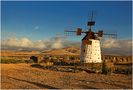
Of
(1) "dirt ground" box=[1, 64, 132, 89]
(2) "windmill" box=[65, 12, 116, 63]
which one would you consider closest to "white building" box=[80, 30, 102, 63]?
(2) "windmill" box=[65, 12, 116, 63]

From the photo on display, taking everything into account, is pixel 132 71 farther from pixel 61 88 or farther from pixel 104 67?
pixel 61 88

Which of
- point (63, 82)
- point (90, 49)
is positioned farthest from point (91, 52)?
point (63, 82)

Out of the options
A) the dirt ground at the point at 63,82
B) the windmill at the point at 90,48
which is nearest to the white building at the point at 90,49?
the windmill at the point at 90,48

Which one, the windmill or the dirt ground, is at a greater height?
the windmill

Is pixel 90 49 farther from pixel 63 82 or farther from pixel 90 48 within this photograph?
pixel 63 82

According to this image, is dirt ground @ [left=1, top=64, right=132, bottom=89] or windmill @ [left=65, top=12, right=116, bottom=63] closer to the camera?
dirt ground @ [left=1, top=64, right=132, bottom=89]

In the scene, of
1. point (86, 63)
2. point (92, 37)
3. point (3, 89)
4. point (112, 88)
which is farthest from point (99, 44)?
point (3, 89)

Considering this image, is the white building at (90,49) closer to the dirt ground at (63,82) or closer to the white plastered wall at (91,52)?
the white plastered wall at (91,52)

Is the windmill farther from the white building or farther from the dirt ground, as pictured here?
the dirt ground

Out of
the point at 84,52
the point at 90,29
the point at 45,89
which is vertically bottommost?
the point at 45,89

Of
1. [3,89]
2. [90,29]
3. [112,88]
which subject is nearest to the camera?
[3,89]

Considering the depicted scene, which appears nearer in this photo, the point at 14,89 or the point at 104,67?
the point at 14,89

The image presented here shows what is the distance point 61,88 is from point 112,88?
2.99 meters

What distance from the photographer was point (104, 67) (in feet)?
82.4
